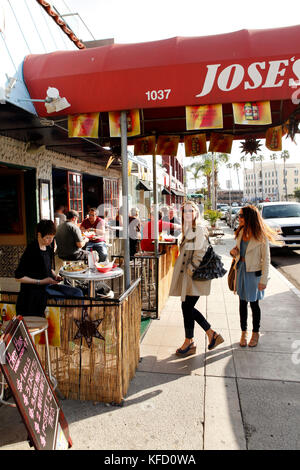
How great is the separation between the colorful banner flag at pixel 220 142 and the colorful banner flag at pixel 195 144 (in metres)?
0.15

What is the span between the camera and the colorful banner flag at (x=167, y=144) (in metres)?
6.13

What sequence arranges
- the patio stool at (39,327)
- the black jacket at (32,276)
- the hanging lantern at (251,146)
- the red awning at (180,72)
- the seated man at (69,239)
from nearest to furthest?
1. the patio stool at (39,327)
2. the black jacket at (32,276)
3. the red awning at (180,72)
4. the hanging lantern at (251,146)
5. the seated man at (69,239)

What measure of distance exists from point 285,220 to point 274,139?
8257 mm

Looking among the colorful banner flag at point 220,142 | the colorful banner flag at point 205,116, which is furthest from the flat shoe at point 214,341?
the colorful banner flag at point 220,142

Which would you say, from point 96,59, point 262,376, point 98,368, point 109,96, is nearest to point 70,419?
point 98,368

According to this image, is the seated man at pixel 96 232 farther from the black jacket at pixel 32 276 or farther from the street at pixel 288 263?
Result: the street at pixel 288 263

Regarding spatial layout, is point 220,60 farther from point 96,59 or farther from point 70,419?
point 70,419

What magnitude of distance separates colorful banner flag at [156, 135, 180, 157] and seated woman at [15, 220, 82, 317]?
11.1ft

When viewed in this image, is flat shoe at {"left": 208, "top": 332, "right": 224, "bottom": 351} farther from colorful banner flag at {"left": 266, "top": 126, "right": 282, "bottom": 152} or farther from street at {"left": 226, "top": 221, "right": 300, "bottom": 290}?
street at {"left": 226, "top": 221, "right": 300, "bottom": 290}

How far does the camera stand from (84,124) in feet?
13.2

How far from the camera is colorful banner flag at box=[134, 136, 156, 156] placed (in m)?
6.09

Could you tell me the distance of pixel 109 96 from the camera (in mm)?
3773

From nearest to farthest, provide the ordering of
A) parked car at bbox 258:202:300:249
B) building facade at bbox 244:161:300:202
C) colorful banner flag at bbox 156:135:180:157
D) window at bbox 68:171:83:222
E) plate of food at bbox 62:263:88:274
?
1. plate of food at bbox 62:263:88:274
2. colorful banner flag at bbox 156:135:180:157
3. window at bbox 68:171:83:222
4. parked car at bbox 258:202:300:249
5. building facade at bbox 244:161:300:202

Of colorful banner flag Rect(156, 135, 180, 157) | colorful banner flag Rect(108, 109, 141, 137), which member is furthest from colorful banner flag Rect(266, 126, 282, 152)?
colorful banner flag Rect(108, 109, 141, 137)
